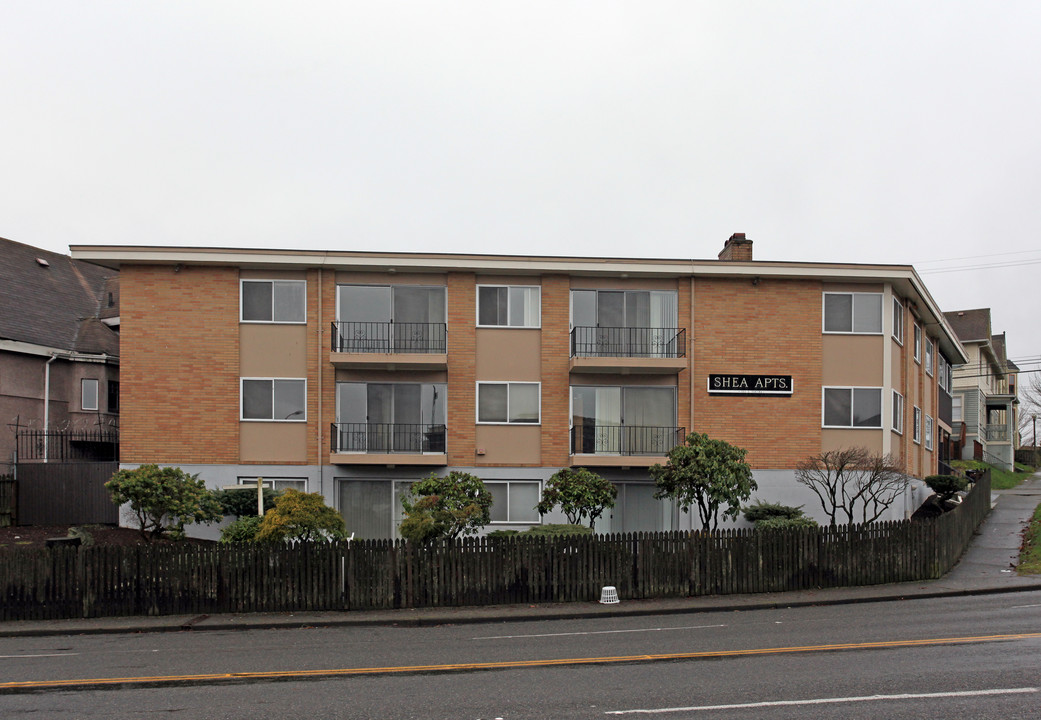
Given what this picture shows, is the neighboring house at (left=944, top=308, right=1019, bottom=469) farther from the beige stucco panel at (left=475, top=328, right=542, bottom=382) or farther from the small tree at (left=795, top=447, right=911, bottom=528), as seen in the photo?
the beige stucco panel at (left=475, top=328, right=542, bottom=382)

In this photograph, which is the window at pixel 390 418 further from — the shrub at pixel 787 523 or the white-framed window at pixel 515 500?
the shrub at pixel 787 523

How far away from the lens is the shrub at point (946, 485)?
107ft

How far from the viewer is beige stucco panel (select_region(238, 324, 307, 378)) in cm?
2723

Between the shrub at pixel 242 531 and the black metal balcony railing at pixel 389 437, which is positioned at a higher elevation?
the black metal balcony railing at pixel 389 437

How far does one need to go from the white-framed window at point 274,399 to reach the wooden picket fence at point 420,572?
28.1ft

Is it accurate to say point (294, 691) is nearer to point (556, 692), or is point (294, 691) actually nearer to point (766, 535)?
point (556, 692)

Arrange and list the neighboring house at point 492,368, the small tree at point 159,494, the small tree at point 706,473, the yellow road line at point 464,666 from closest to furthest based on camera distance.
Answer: the yellow road line at point 464,666, the small tree at point 706,473, the small tree at point 159,494, the neighboring house at point 492,368

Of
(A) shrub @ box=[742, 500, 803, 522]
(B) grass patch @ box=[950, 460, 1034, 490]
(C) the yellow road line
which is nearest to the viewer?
(C) the yellow road line

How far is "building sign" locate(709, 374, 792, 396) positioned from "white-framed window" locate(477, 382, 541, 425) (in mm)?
4981

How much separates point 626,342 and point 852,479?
7204mm

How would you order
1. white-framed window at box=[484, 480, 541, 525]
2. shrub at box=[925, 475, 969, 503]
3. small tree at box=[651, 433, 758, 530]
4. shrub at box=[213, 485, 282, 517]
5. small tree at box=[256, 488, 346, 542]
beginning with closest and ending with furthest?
small tree at box=[256, 488, 346, 542]
small tree at box=[651, 433, 758, 530]
shrub at box=[213, 485, 282, 517]
white-framed window at box=[484, 480, 541, 525]
shrub at box=[925, 475, 969, 503]

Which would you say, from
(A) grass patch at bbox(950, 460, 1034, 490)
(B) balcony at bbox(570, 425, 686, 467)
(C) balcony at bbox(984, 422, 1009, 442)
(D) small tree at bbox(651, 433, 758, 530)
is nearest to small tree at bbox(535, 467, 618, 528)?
(D) small tree at bbox(651, 433, 758, 530)

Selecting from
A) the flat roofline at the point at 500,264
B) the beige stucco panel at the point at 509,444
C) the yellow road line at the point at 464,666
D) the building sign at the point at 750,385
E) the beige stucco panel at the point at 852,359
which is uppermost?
the flat roofline at the point at 500,264

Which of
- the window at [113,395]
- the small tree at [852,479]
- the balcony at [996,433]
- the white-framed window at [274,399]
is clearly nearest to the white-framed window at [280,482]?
the white-framed window at [274,399]
